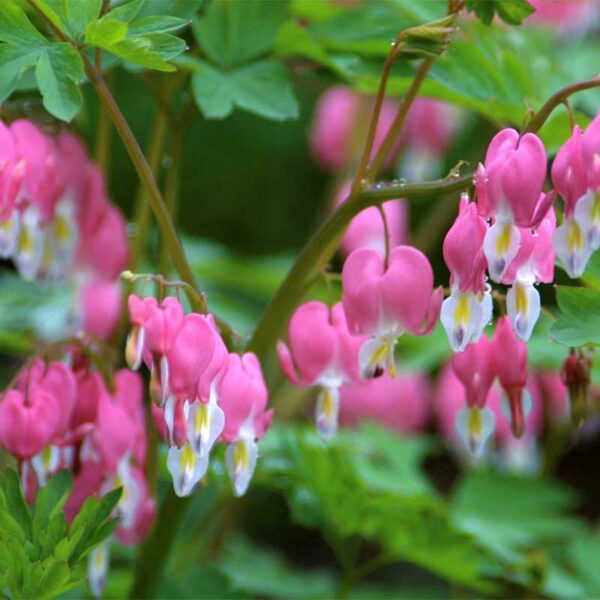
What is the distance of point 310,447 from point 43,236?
1.75ft

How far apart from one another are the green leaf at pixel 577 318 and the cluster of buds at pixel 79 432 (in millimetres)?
515

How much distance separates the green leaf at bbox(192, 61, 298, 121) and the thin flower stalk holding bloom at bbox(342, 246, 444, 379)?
0.32 metres

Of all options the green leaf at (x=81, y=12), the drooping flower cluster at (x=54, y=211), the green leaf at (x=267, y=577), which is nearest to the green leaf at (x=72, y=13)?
the green leaf at (x=81, y=12)

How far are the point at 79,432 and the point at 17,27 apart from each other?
0.47 m

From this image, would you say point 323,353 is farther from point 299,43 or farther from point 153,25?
point 299,43

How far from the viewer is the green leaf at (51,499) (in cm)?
113

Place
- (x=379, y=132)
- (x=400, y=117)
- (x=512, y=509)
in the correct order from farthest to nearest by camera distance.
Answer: (x=379, y=132) < (x=512, y=509) < (x=400, y=117)

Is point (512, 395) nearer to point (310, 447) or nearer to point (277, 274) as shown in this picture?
point (310, 447)

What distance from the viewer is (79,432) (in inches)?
50.1

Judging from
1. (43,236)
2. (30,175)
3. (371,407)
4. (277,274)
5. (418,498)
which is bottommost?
(371,407)

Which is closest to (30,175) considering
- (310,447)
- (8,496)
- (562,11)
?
(8,496)

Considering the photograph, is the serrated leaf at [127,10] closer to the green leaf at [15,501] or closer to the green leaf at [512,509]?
the green leaf at [15,501]

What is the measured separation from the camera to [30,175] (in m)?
1.38

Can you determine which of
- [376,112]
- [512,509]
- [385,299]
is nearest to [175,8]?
[376,112]
